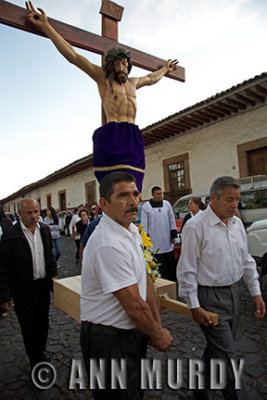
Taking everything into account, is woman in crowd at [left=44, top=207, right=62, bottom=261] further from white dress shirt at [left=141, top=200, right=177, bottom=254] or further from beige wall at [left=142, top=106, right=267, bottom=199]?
beige wall at [left=142, top=106, right=267, bottom=199]

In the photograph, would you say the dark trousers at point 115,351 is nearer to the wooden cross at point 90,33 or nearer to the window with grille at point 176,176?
the wooden cross at point 90,33

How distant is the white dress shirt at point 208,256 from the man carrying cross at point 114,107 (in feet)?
2.39

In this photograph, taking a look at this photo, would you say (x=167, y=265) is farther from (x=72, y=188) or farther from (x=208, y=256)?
(x=72, y=188)

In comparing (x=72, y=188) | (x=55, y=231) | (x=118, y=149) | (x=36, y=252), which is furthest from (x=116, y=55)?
(x=72, y=188)

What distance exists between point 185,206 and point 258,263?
477 cm

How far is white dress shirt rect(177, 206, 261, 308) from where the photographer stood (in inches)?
84.4

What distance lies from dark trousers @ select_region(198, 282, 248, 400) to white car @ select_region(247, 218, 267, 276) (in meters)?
2.51

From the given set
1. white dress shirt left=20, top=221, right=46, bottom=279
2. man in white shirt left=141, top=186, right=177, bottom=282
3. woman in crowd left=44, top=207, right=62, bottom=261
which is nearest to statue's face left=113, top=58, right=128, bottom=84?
white dress shirt left=20, top=221, right=46, bottom=279

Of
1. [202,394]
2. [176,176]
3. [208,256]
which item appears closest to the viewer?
[208,256]

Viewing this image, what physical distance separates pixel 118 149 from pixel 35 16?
159cm

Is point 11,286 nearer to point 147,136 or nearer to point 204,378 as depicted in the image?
point 204,378

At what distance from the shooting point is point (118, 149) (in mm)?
2477

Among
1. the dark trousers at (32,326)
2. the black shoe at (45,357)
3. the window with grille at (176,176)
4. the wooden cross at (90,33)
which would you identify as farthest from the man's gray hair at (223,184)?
the window with grille at (176,176)

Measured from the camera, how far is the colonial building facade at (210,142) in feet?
31.9
